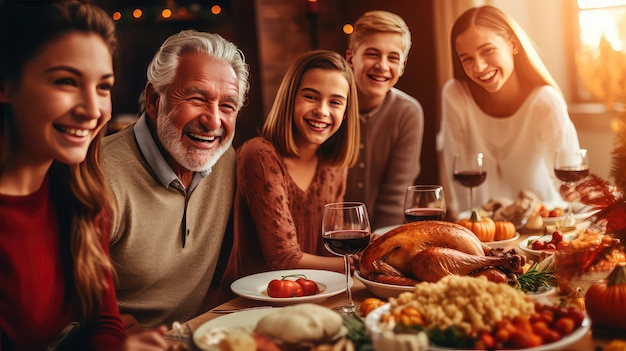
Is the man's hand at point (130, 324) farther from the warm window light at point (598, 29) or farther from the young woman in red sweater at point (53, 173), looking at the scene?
the warm window light at point (598, 29)

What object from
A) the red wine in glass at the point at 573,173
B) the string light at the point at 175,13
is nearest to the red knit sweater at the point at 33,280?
the red wine in glass at the point at 573,173

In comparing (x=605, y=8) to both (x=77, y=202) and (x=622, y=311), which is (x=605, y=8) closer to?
(x=622, y=311)

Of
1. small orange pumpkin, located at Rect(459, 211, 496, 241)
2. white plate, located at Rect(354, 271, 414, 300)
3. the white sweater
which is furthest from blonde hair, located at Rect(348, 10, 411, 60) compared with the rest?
white plate, located at Rect(354, 271, 414, 300)

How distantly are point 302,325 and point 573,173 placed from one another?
134 centimetres

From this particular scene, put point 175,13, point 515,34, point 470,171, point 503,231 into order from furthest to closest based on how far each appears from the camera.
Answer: point 175,13
point 515,34
point 470,171
point 503,231

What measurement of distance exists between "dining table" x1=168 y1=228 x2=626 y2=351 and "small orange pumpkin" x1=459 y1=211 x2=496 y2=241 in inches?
2.3

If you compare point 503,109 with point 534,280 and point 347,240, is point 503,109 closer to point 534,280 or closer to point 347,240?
point 534,280

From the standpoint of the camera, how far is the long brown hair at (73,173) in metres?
1.26

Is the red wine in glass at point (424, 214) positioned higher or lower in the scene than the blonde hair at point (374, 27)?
lower

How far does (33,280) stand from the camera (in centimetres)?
131

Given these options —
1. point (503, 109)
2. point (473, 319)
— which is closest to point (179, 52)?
point (473, 319)

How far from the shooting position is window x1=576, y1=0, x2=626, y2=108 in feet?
11.1

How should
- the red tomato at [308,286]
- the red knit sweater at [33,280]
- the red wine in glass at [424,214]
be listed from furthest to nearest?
the red wine in glass at [424,214] → the red tomato at [308,286] → the red knit sweater at [33,280]

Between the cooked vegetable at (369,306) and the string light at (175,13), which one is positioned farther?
the string light at (175,13)
